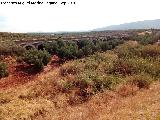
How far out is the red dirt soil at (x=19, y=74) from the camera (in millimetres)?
24744

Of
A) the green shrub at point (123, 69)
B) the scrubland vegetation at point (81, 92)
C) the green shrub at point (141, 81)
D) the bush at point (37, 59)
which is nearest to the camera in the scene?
the scrubland vegetation at point (81, 92)

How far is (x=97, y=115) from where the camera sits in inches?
505

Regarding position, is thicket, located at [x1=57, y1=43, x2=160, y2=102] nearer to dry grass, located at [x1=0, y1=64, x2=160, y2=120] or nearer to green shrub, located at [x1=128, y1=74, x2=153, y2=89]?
green shrub, located at [x1=128, y1=74, x2=153, y2=89]

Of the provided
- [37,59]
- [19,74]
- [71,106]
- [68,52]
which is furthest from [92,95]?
[68,52]

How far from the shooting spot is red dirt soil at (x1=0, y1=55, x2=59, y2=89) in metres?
24.7

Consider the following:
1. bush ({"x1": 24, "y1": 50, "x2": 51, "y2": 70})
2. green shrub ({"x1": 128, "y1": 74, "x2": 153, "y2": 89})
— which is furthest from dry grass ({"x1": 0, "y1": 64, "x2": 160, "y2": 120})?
bush ({"x1": 24, "y1": 50, "x2": 51, "y2": 70})

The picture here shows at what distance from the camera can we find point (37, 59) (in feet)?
99.3

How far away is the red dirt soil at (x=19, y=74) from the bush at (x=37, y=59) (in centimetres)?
46

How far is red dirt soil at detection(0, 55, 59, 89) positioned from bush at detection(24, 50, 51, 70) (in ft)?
1.50

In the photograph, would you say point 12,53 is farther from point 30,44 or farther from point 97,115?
point 97,115

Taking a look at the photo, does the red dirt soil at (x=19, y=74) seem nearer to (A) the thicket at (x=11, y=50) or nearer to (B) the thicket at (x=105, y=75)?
(A) the thicket at (x=11, y=50)

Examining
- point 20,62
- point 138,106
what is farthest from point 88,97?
point 20,62

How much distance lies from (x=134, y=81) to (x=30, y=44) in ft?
77.7

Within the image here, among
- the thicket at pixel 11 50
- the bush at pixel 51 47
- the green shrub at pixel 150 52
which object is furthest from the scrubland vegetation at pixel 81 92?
the bush at pixel 51 47
